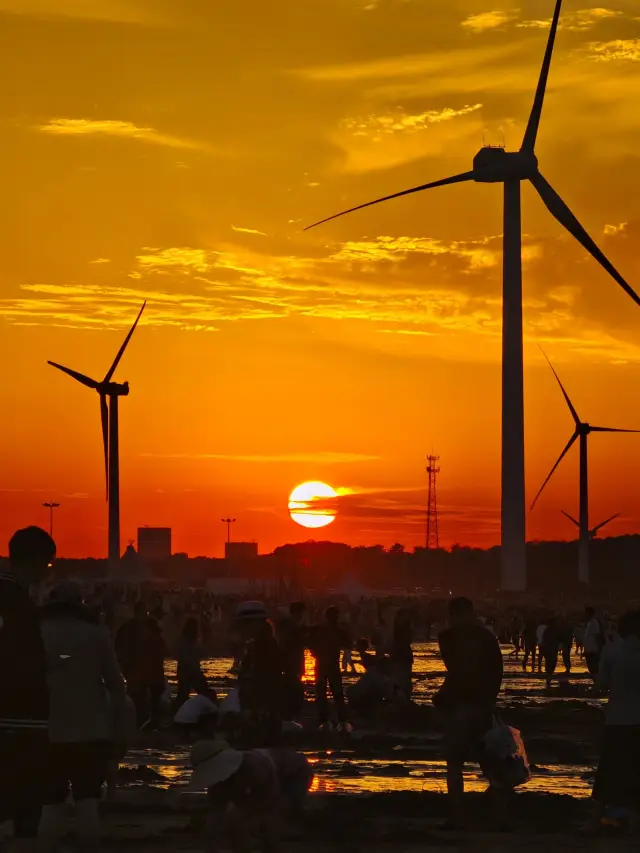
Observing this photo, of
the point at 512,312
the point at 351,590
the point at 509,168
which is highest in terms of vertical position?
the point at 509,168

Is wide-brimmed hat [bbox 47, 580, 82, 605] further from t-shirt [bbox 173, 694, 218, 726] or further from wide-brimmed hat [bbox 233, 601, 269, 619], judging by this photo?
wide-brimmed hat [bbox 233, 601, 269, 619]

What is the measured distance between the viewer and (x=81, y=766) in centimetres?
877

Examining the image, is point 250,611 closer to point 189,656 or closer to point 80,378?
point 189,656

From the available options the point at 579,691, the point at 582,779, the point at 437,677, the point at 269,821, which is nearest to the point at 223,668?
the point at 437,677

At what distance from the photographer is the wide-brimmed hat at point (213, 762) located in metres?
10.1

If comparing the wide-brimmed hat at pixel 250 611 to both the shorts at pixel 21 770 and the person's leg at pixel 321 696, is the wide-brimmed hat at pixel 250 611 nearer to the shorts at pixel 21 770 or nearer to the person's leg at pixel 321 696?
the shorts at pixel 21 770

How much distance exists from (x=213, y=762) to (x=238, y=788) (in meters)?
0.23

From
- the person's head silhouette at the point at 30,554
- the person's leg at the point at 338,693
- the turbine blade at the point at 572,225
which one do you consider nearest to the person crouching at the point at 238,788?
the person's head silhouette at the point at 30,554

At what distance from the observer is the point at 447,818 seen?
13992mm

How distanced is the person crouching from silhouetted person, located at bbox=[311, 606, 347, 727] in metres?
12.6

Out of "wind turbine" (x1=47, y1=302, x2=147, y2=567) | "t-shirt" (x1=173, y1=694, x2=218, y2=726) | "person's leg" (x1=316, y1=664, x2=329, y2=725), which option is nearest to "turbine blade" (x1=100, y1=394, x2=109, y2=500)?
"wind turbine" (x1=47, y1=302, x2=147, y2=567)

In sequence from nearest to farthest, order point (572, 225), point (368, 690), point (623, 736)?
point (623, 736) < point (368, 690) < point (572, 225)

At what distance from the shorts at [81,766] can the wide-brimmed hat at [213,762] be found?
47.4 inches

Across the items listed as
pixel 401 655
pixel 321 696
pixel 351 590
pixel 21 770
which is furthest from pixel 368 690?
pixel 351 590
